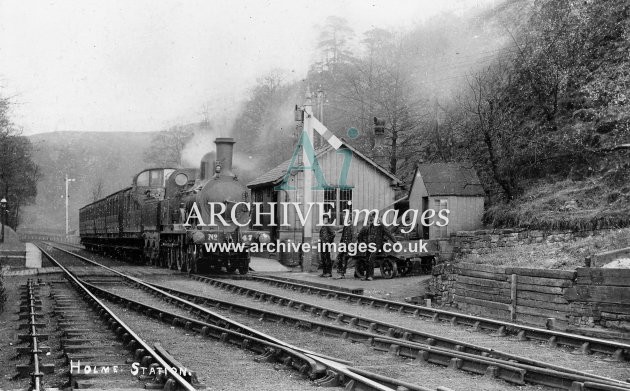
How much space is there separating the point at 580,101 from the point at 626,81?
2421 mm

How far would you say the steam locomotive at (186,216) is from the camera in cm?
2277

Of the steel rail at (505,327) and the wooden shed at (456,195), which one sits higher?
the wooden shed at (456,195)

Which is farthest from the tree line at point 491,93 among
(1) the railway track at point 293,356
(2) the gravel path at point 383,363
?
(1) the railway track at point 293,356

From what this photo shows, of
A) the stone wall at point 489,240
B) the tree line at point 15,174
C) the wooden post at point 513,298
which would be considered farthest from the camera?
the tree line at point 15,174

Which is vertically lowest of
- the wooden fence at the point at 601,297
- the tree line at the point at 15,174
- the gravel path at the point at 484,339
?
the gravel path at the point at 484,339

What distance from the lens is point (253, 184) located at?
110ft

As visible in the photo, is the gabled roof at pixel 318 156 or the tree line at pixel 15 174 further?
the tree line at pixel 15 174

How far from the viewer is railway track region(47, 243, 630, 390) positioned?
738 cm

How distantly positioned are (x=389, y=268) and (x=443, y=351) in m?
12.7

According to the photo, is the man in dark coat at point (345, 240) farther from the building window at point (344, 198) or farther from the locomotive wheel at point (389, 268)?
the building window at point (344, 198)

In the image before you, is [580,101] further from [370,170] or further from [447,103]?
[447,103]

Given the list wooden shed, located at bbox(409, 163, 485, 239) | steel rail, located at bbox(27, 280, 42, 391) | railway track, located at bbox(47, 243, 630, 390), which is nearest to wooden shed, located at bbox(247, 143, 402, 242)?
wooden shed, located at bbox(409, 163, 485, 239)

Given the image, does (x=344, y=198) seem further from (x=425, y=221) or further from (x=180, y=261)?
(x=180, y=261)

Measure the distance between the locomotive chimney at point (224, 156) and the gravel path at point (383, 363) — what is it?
1033cm
